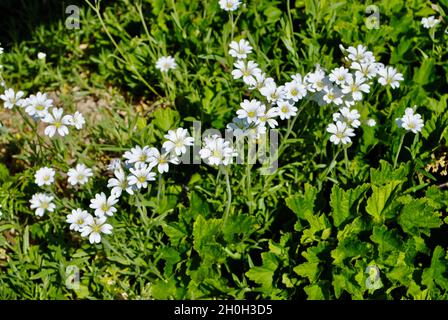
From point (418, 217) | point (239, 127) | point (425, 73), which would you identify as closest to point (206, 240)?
point (239, 127)

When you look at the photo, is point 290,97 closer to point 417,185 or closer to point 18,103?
point 417,185

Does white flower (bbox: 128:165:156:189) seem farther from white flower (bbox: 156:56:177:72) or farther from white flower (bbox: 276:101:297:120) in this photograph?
white flower (bbox: 156:56:177:72)

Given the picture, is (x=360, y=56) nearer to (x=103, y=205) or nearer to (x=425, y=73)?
(x=425, y=73)

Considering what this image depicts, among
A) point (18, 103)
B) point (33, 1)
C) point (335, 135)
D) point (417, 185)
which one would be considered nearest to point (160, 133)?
point (18, 103)

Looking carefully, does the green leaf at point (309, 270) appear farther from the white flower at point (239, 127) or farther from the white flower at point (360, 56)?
the white flower at point (360, 56)

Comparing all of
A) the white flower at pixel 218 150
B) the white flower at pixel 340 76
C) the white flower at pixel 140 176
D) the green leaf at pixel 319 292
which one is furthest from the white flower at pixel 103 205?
the white flower at pixel 340 76

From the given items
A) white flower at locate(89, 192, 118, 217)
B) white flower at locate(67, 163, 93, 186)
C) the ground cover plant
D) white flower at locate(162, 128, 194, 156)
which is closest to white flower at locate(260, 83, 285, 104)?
the ground cover plant

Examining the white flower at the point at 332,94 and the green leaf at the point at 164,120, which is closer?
the white flower at the point at 332,94

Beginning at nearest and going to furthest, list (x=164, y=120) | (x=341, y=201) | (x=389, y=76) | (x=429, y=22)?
(x=341, y=201) < (x=389, y=76) < (x=164, y=120) < (x=429, y=22)
